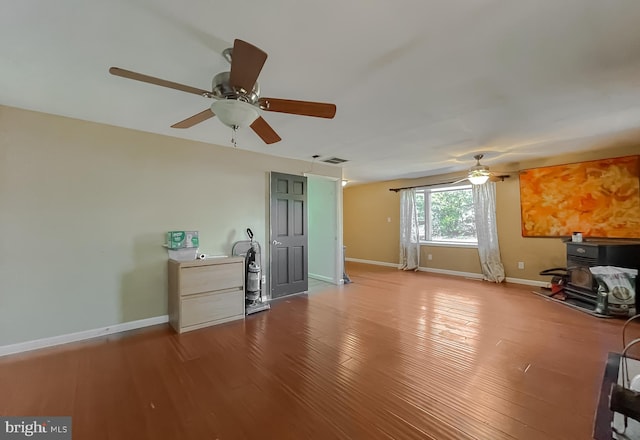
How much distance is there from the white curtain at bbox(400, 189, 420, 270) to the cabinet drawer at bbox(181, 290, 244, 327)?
4564 millimetres

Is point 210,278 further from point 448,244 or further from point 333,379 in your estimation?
point 448,244

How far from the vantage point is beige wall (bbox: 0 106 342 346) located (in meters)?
2.57

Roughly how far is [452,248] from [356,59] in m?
5.46

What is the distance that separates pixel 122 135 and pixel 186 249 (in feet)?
5.06

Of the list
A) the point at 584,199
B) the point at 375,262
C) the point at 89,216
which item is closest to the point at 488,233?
the point at 584,199

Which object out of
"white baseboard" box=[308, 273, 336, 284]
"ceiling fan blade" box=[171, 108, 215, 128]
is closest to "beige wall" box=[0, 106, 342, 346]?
"ceiling fan blade" box=[171, 108, 215, 128]

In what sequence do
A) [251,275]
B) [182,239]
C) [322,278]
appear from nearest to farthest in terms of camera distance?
[182,239] → [251,275] → [322,278]

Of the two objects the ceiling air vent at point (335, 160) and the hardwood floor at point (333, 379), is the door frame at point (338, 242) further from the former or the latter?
the hardwood floor at point (333, 379)

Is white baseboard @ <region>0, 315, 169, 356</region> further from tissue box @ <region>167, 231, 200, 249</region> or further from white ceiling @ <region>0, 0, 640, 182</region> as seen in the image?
white ceiling @ <region>0, 0, 640, 182</region>

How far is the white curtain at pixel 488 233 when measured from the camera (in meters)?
5.36

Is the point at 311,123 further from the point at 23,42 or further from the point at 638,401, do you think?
the point at 638,401

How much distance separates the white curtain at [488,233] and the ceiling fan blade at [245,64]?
5479 millimetres

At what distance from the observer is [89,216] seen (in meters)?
2.91

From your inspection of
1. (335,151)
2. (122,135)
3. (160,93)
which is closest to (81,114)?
(122,135)
